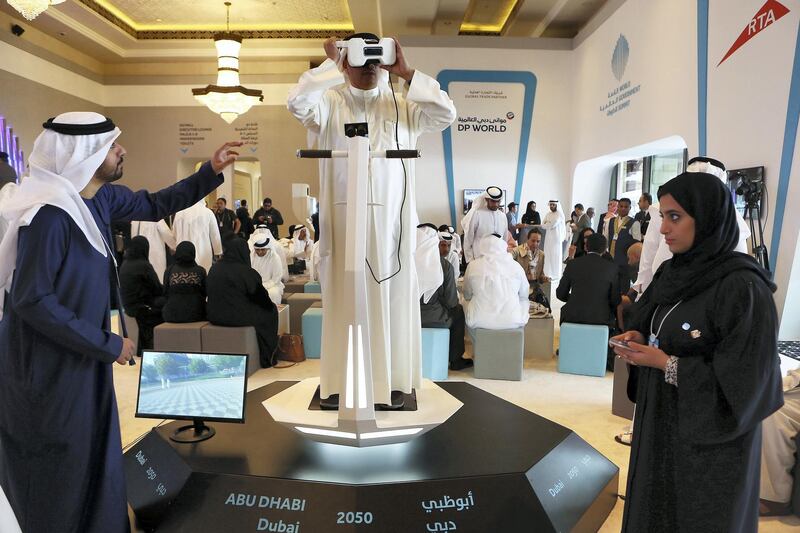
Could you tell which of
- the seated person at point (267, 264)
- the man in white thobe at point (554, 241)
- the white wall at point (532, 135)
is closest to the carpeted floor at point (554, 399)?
the seated person at point (267, 264)

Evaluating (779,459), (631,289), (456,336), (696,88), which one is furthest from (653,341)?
(696,88)

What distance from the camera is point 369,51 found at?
227 cm

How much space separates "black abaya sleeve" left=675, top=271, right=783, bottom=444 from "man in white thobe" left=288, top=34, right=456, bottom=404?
136cm

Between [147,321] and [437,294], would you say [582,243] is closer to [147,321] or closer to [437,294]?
[437,294]

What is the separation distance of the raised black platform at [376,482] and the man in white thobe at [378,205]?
36cm

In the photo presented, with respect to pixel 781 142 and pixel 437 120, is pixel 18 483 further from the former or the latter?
pixel 781 142

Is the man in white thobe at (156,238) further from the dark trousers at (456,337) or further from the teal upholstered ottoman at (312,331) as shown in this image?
the dark trousers at (456,337)

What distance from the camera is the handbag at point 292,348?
17.9 feet

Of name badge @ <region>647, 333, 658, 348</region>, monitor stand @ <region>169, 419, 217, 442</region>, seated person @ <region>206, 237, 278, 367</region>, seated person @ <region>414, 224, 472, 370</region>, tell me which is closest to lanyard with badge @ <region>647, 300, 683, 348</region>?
name badge @ <region>647, 333, 658, 348</region>

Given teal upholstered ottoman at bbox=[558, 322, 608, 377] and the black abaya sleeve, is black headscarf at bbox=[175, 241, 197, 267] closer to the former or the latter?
teal upholstered ottoman at bbox=[558, 322, 608, 377]

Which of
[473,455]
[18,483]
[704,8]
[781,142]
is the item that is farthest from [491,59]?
[18,483]

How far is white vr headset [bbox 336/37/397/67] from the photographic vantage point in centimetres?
226

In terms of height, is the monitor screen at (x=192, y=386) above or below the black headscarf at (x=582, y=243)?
below

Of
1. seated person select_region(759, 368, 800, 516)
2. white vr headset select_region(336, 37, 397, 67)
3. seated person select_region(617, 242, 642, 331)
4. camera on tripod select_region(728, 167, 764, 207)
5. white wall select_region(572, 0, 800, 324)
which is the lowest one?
seated person select_region(759, 368, 800, 516)
